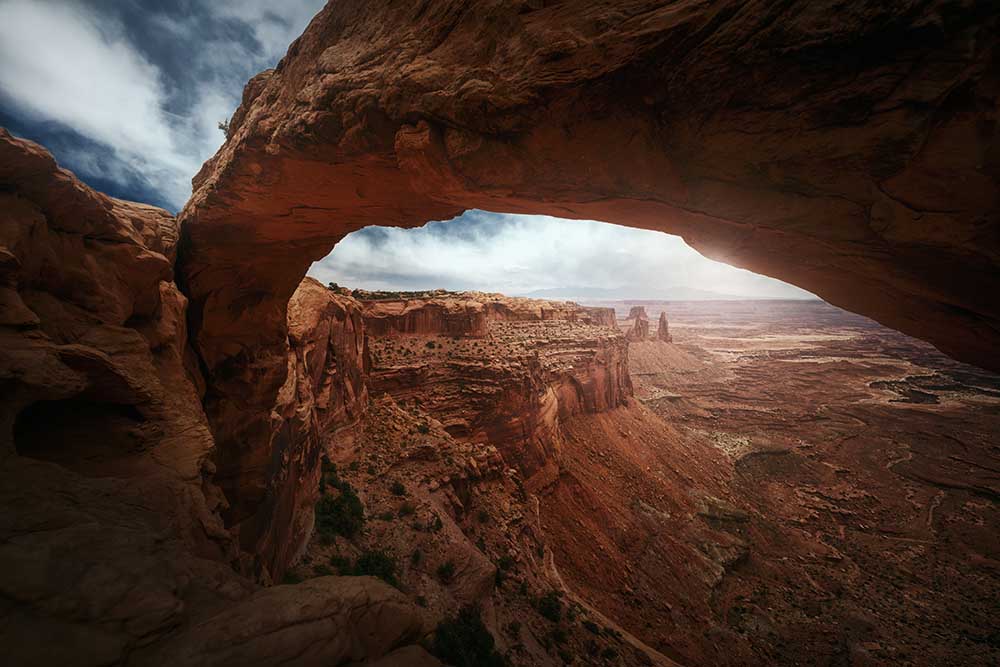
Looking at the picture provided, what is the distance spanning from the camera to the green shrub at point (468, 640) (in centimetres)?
655

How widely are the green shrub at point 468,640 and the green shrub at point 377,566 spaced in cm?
175

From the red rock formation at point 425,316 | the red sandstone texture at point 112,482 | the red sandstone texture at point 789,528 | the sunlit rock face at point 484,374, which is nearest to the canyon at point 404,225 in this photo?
the red sandstone texture at point 112,482

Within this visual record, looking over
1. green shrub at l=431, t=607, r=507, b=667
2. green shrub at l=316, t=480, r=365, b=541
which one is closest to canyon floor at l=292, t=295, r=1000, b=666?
green shrub at l=316, t=480, r=365, b=541

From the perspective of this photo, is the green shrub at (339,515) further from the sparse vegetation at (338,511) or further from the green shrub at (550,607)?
the green shrub at (550,607)

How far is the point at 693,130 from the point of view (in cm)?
363

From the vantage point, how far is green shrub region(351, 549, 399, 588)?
850 centimetres

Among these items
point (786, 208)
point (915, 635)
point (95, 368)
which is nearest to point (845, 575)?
point (915, 635)

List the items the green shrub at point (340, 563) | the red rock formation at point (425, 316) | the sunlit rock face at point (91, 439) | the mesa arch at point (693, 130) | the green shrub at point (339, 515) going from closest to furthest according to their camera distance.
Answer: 1. the sunlit rock face at point (91, 439)
2. the mesa arch at point (693, 130)
3. the green shrub at point (340, 563)
4. the green shrub at point (339, 515)
5. the red rock formation at point (425, 316)

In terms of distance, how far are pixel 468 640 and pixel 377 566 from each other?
2.86 metres

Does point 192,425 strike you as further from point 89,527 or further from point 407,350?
point 407,350

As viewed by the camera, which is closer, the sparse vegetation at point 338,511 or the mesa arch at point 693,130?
the mesa arch at point 693,130

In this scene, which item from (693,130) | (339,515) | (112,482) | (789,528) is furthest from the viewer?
(789,528)

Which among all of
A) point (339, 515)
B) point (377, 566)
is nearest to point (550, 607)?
point (377, 566)

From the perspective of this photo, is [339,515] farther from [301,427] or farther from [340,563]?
[301,427]
